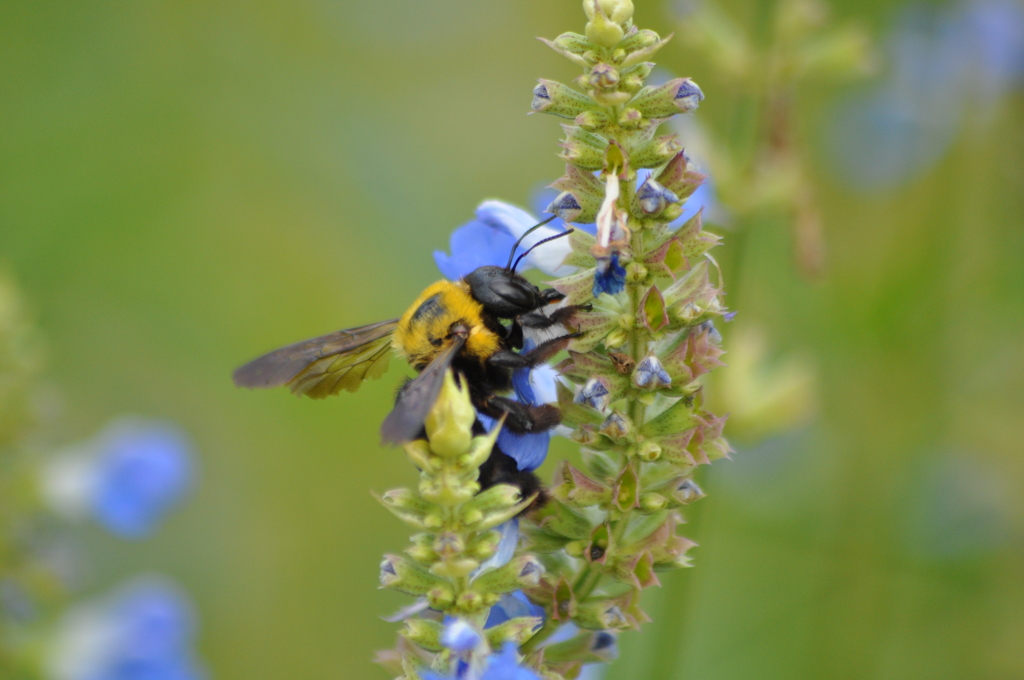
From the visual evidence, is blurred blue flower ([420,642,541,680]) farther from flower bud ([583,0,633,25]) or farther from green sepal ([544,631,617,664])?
flower bud ([583,0,633,25])

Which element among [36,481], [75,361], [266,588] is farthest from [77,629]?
[75,361]

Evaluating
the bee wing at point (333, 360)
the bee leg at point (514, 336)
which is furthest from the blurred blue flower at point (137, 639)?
the bee leg at point (514, 336)

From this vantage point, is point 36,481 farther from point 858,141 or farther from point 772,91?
point 858,141

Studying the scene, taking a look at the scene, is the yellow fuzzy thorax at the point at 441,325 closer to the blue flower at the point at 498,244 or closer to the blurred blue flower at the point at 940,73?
the blue flower at the point at 498,244

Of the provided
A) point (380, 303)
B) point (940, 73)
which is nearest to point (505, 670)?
point (940, 73)

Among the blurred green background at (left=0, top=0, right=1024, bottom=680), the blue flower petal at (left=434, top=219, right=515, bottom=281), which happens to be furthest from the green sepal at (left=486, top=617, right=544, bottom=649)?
the blurred green background at (left=0, top=0, right=1024, bottom=680)

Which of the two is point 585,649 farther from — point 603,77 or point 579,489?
point 603,77
